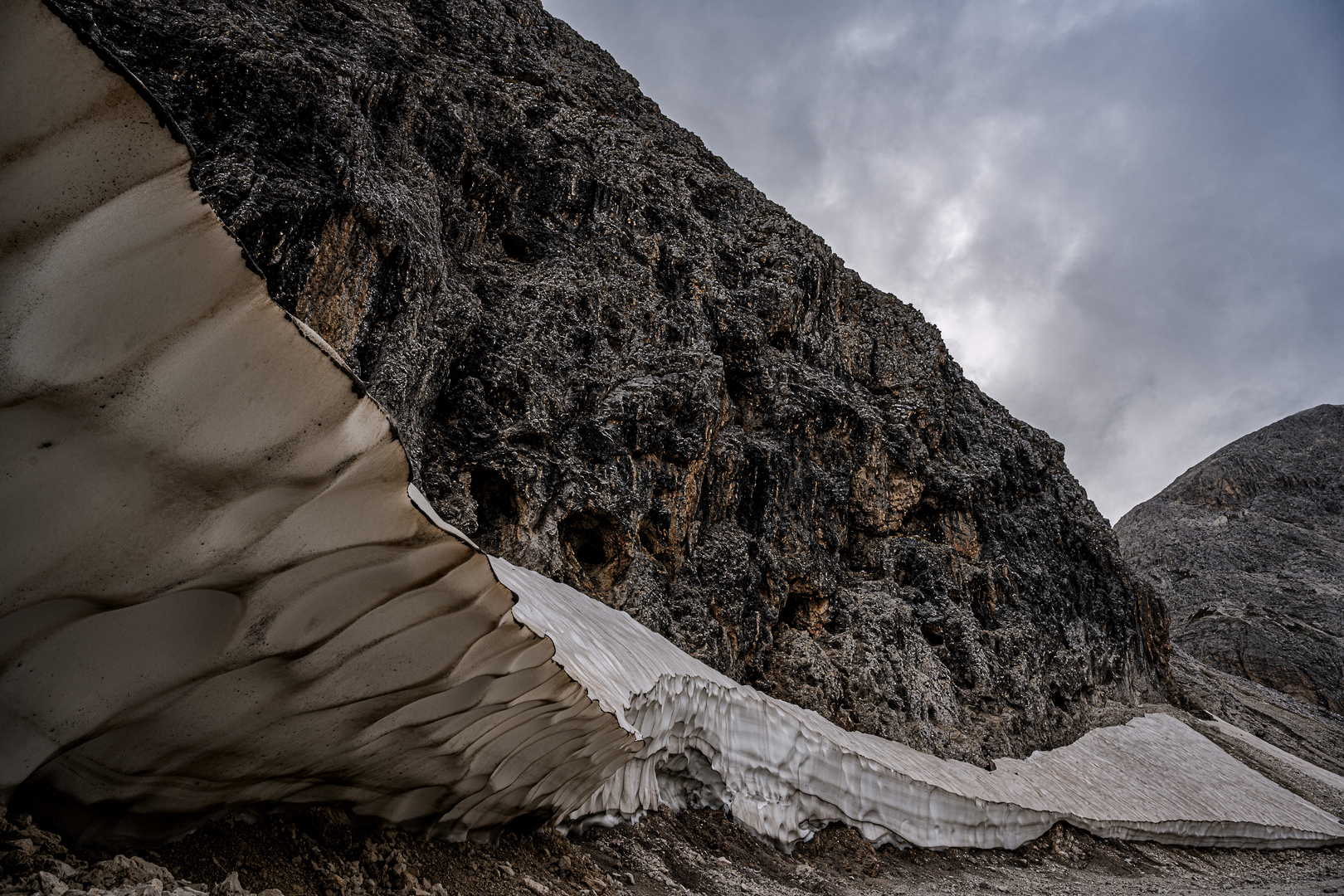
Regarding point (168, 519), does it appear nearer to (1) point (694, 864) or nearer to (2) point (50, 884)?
(2) point (50, 884)

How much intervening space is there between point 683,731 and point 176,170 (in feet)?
26.6

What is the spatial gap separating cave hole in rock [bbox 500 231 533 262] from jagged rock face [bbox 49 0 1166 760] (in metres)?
0.07

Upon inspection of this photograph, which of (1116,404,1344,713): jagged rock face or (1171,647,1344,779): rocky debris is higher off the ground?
(1116,404,1344,713): jagged rock face

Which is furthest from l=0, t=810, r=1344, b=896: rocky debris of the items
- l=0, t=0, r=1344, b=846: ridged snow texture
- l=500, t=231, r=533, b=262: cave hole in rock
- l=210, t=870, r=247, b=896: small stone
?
l=500, t=231, r=533, b=262: cave hole in rock

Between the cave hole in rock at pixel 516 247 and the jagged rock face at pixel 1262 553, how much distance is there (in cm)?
4899

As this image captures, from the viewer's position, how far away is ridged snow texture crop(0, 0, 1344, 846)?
1729 mm

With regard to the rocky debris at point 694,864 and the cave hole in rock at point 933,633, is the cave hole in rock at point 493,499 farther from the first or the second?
the cave hole in rock at point 933,633

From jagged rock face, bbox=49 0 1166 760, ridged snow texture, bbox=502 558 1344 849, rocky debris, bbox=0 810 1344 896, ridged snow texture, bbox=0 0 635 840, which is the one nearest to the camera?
ridged snow texture, bbox=0 0 635 840

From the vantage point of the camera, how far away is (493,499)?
11.0m

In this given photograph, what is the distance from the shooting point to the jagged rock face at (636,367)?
9.72 m

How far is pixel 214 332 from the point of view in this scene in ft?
6.57

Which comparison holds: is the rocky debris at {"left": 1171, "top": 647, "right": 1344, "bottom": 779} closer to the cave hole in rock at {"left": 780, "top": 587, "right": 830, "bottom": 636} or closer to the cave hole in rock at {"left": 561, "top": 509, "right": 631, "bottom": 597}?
the cave hole in rock at {"left": 780, "top": 587, "right": 830, "bottom": 636}

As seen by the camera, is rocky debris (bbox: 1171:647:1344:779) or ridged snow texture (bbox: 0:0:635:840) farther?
rocky debris (bbox: 1171:647:1344:779)

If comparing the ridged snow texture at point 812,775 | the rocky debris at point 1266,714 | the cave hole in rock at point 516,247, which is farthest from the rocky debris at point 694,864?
the cave hole in rock at point 516,247
